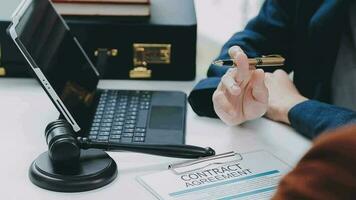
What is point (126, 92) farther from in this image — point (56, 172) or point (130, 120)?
point (56, 172)

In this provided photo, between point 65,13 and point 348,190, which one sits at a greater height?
point 348,190

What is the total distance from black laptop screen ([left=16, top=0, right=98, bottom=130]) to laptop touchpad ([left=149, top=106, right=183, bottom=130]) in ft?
0.41

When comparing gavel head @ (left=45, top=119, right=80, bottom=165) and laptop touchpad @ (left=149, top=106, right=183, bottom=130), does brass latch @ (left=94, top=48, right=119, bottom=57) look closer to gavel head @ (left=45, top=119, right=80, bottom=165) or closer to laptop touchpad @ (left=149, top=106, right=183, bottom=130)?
laptop touchpad @ (left=149, top=106, right=183, bottom=130)

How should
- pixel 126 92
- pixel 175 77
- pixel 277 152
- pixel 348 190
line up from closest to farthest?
pixel 348 190
pixel 277 152
pixel 126 92
pixel 175 77

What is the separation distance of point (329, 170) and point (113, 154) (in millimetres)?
655

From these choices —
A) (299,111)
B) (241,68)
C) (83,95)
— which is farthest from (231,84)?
(83,95)

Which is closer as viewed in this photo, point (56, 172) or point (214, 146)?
point (56, 172)

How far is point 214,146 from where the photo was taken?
106 cm

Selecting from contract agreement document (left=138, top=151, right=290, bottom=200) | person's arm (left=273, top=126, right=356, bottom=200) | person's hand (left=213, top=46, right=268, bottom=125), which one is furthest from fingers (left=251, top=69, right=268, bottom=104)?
person's arm (left=273, top=126, right=356, bottom=200)

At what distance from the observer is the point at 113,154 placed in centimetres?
101

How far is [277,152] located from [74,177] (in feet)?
1.19

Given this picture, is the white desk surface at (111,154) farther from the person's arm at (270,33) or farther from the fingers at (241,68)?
the person's arm at (270,33)

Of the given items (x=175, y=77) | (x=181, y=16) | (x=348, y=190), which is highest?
(x=348, y=190)

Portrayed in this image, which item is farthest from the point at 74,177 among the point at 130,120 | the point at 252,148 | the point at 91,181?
the point at 252,148
